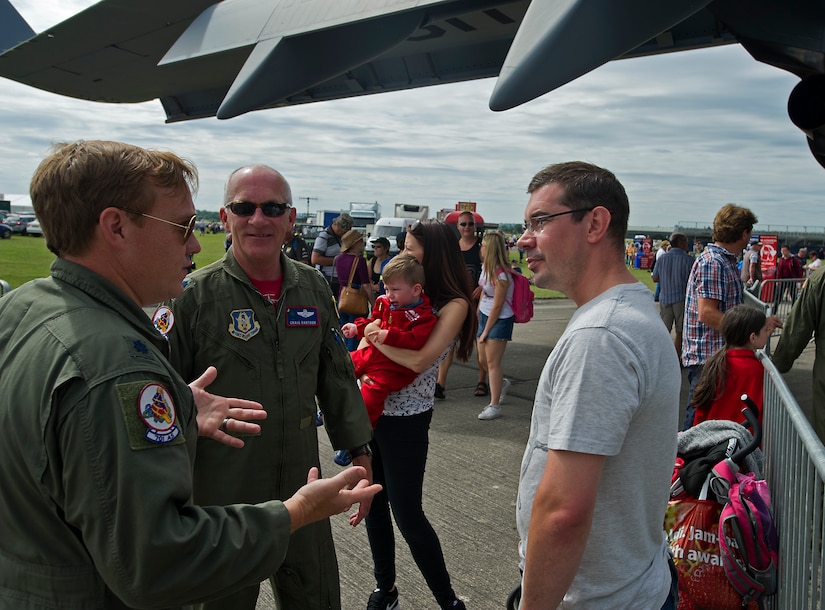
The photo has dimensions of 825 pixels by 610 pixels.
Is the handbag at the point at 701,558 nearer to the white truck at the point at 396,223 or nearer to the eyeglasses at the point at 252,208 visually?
the eyeglasses at the point at 252,208

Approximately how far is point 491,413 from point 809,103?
3.60m

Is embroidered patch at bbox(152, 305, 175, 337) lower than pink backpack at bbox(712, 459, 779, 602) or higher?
higher

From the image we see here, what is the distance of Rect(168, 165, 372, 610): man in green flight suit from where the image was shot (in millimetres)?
2262

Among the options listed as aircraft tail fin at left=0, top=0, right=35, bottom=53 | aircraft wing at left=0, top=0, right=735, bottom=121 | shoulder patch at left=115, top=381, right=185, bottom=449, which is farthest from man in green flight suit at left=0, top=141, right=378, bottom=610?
aircraft tail fin at left=0, top=0, right=35, bottom=53

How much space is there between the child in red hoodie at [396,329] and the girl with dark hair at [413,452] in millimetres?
41

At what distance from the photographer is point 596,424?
146 centimetres

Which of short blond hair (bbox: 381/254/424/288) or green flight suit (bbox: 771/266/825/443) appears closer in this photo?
short blond hair (bbox: 381/254/424/288)

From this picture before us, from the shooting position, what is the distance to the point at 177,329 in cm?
229

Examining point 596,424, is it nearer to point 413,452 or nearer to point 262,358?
point 262,358

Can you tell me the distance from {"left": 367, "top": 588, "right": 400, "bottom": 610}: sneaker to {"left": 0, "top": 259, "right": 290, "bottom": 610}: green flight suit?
6.03 ft

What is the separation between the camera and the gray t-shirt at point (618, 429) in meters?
1.47

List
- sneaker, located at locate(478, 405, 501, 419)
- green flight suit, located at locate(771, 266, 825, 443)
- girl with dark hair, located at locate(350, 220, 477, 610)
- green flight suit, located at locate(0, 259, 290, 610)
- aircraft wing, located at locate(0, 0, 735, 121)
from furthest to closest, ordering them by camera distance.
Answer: sneaker, located at locate(478, 405, 501, 419), aircraft wing, located at locate(0, 0, 735, 121), green flight suit, located at locate(771, 266, 825, 443), girl with dark hair, located at locate(350, 220, 477, 610), green flight suit, located at locate(0, 259, 290, 610)

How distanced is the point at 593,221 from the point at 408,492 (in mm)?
1673

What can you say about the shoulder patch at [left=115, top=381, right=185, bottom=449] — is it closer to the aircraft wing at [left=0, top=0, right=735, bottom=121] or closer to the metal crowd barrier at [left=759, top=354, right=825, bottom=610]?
the metal crowd barrier at [left=759, top=354, right=825, bottom=610]
